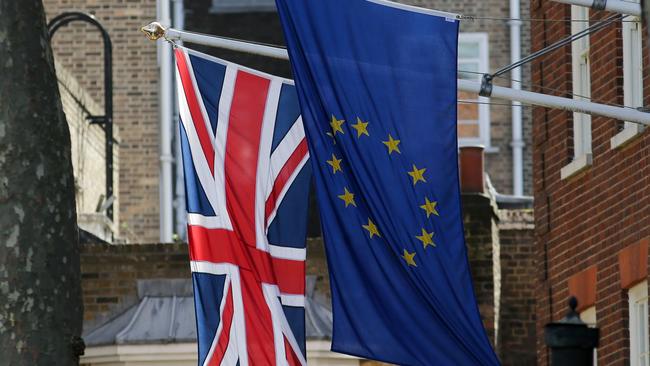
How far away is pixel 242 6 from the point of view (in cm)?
4031

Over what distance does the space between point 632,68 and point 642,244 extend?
169 cm

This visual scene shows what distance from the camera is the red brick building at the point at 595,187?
20.8 meters

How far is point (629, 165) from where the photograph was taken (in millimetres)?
20938

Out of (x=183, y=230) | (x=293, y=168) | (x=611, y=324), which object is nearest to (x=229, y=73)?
(x=293, y=168)

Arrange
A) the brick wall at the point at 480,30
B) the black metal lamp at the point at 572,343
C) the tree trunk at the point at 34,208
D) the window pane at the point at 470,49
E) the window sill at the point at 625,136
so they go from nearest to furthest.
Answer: the black metal lamp at the point at 572,343 < the tree trunk at the point at 34,208 < the window sill at the point at 625,136 < the brick wall at the point at 480,30 < the window pane at the point at 470,49

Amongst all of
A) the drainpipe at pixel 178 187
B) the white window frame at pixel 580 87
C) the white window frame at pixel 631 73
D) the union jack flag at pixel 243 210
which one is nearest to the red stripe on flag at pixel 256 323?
the union jack flag at pixel 243 210

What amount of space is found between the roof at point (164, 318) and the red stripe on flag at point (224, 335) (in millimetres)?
6521

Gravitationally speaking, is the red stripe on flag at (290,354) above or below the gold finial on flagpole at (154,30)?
below

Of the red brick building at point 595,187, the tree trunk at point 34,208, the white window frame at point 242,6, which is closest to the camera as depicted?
the tree trunk at point 34,208

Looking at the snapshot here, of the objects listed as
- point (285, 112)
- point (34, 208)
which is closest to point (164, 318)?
point (285, 112)

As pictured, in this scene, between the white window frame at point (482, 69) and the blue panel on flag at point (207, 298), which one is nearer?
the blue panel on flag at point (207, 298)

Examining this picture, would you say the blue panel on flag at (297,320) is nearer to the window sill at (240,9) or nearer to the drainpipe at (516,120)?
the drainpipe at (516,120)

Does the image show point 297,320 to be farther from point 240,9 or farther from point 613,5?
point 240,9

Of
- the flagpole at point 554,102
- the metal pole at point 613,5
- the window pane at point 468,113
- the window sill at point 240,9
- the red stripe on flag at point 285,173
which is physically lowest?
the red stripe on flag at point 285,173
